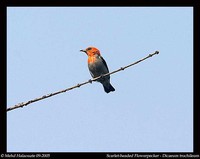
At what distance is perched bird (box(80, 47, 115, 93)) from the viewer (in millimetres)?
10594

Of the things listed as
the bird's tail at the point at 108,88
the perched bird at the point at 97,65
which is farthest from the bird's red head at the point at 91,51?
the bird's tail at the point at 108,88

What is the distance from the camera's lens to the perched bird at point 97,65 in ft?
34.8

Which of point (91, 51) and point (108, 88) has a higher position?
point (91, 51)

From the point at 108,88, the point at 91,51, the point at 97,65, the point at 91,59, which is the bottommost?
the point at 108,88

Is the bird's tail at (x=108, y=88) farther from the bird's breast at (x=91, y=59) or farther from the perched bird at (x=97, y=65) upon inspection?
the bird's breast at (x=91, y=59)

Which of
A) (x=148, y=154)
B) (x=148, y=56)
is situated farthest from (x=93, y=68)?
(x=148, y=56)

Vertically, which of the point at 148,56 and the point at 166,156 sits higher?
the point at 148,56

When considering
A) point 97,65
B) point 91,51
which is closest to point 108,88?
point 97,65

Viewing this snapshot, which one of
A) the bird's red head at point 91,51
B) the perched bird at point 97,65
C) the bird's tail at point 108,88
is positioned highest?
the bird's red head at point 91,51

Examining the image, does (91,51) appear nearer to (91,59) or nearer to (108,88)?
(91,59)

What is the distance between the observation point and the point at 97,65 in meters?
10.6
